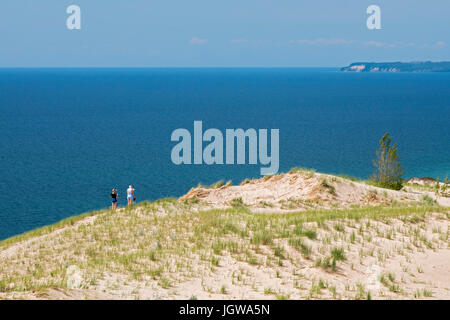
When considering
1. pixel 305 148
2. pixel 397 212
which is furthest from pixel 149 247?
pixel 305 148

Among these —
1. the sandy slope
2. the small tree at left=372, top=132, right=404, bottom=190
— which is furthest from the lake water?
the small tree at left=372, top=132, right=404, bottom=190

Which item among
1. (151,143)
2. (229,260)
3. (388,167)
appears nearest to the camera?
(229,260)

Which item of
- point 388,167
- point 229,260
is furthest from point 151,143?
point 229,260

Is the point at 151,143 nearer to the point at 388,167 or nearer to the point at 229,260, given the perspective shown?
the point at 388,167

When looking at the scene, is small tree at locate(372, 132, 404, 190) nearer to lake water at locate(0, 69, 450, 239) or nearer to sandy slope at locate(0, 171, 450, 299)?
sandy slope at locate(0, 171, 450, 299)

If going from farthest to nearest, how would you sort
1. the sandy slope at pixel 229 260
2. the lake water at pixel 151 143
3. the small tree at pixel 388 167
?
the lake water at pixel 151 143 < the small tree at pixel 388 167 < the sandy slope at pixel 229 260

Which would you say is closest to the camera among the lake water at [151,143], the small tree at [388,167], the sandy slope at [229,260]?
the sandy slope at [229,260]

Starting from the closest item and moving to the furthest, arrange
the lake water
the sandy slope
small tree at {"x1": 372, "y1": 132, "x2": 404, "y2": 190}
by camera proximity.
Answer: the sandy slope
small tree at {"x1": 372, "y1": 132, "x2": 404, "y2": 190}
the lake water

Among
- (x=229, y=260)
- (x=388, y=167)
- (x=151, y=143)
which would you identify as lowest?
(x=151, y=143)

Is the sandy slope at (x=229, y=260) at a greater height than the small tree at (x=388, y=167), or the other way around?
the small tree at (x=388, y=167)

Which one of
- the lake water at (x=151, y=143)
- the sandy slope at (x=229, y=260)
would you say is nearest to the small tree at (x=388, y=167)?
the sandy slope at (x=229, y=260)

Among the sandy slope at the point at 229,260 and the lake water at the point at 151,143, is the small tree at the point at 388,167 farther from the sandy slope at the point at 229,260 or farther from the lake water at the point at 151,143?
the lake water at the point at 151,143
